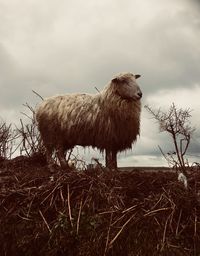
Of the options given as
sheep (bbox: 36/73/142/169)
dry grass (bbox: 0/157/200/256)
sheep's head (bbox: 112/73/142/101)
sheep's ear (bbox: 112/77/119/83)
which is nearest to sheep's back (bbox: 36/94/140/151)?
sheep (bbox: 36/73/142/169)

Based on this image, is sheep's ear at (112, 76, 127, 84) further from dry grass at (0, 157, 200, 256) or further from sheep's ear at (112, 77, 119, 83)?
dry grass at (0, 157, 200, 256)

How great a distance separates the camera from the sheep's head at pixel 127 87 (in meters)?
11.6

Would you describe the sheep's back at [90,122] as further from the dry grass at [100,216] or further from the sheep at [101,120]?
the dry grass at [100,216]

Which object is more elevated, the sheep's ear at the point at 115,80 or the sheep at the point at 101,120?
the sheep's ear at the point at 115,80

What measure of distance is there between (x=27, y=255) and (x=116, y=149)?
688cm

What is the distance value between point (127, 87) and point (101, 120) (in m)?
1.00

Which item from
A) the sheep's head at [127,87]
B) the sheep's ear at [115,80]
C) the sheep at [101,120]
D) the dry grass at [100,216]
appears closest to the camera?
the dry grass at [100,216]

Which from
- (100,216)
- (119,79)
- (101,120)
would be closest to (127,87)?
(119,79)

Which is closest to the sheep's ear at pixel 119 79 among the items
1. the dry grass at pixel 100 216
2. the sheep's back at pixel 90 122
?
the sheep's back at pixel 90 122

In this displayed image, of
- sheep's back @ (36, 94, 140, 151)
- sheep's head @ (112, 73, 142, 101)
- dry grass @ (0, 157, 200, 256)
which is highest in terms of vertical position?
sheep's head @ (112, 73, 142, 101)

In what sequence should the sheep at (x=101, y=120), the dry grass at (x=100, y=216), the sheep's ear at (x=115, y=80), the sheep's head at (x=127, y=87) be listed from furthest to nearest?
the sheep's ear at (x=115, y=80), the sheep's head at (x=127, y=87), the sheep at (x=101, y=120), the dry grass at (x=100, y=216)

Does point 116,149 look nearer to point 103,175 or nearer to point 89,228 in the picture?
point 103,175

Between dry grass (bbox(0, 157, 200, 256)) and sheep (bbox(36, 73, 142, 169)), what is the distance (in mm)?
5728

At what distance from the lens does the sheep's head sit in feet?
37.9
